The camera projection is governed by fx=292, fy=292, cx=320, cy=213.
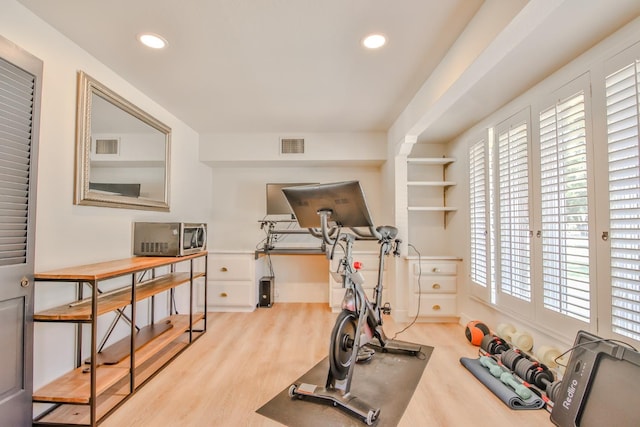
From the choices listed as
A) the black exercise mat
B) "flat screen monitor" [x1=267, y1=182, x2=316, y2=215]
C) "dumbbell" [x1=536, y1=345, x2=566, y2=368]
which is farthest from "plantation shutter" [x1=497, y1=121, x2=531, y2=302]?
"flat screen monitor" [x1=267, y1=182, x2=316, y2=215]

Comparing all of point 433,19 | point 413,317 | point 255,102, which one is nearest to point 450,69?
point 433,19

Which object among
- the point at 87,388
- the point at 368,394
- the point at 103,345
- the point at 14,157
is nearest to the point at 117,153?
the point at 14,157

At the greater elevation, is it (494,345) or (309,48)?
(309,48)

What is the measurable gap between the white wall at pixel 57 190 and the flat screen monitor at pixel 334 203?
144 centimetres

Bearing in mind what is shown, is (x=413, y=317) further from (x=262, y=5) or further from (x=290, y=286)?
(x=262, y=5)

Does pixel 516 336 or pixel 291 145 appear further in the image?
pixel 291 145

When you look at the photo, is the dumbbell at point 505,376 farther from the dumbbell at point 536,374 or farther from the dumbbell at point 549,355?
the dumbbell at point 549,355

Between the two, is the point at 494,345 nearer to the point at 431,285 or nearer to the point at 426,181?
the point at 431,285

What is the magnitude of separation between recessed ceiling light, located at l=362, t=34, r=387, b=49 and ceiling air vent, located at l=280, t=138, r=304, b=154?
6.31 feet

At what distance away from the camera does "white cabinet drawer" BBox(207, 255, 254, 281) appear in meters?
3.69

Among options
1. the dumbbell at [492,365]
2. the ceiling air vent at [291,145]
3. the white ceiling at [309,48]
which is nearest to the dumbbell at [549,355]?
the dumbbell at [492,365]

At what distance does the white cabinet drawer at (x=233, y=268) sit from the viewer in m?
3.69

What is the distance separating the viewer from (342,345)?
1849mm

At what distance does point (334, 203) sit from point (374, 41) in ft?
3.63
